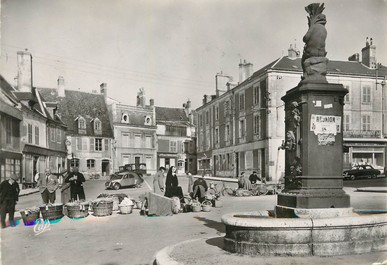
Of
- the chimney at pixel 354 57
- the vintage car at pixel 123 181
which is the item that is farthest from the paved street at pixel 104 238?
the chimney at pixel 354 57

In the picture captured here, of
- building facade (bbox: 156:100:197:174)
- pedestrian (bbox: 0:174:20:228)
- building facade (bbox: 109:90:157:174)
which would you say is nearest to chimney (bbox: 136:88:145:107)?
building facade (bbox: 109:90:157:174)

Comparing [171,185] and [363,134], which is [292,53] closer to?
[363,134]

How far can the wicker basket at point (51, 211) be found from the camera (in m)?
11.5

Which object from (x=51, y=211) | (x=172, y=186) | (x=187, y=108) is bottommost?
(x=51, y=211)

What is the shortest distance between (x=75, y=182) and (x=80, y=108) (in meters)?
34.1

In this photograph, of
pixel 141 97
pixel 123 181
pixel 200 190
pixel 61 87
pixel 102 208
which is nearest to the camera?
pixel 102 208

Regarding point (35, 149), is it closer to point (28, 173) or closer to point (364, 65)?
point (28, 173)

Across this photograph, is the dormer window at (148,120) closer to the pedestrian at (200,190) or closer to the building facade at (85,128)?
the building facade at (85,128)

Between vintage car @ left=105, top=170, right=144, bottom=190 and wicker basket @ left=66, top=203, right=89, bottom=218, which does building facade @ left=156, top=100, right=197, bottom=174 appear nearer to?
vintage car @ left=105, top=170, right=144, bottom=190

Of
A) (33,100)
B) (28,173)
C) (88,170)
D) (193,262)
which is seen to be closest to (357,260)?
(193,262)

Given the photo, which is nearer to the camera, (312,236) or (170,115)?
(312,236)

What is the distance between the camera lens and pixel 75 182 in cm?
1359

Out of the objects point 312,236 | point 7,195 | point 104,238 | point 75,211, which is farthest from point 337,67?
point 312,236

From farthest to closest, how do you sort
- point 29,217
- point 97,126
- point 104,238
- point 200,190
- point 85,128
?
1. point 97,126
2. point 85,128
3. point 200,190
4. point 29,217
5. point 104,238
